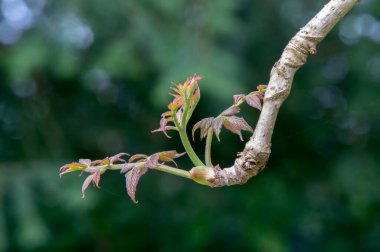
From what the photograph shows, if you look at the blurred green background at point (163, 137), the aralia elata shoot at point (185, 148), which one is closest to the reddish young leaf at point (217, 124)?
the aralia elata shoot at point (185, 148)

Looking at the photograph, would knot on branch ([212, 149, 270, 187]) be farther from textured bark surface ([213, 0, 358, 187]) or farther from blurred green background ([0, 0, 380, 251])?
blurred green background ([0, 0, 380, 251])

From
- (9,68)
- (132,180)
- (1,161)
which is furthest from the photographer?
(1,161)

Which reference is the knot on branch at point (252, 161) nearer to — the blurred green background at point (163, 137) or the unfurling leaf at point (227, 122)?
the unfurling leaf at point (227, 122)

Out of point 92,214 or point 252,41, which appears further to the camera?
point 92,214

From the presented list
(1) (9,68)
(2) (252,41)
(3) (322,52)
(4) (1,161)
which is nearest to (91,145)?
(4) (1,161)

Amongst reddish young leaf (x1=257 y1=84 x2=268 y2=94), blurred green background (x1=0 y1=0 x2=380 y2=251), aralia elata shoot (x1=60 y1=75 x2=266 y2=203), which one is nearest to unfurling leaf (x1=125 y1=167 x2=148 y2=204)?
aralia elata shoot (x1=60 y1=75 x2=266 y2=203)

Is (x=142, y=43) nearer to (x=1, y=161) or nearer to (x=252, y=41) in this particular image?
(x=252, y=41)

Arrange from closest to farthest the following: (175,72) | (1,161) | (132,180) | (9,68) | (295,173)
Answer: (132,180) → (175,72) → (9,68) → (1,161) → (295,173)

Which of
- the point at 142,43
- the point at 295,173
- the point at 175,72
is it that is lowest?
the point at 295,173
